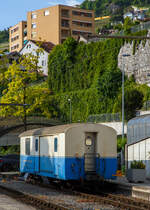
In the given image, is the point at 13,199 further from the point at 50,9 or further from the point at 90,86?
the point at 50,9

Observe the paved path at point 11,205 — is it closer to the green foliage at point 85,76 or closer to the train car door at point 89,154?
the train car door at point 89,154

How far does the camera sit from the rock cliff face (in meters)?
57.7

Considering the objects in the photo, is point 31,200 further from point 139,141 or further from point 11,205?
point 139,141

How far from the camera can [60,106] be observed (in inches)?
2785

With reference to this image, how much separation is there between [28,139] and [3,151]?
3607cm

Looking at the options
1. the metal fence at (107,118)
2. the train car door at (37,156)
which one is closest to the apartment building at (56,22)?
the metal fence at (107,118)

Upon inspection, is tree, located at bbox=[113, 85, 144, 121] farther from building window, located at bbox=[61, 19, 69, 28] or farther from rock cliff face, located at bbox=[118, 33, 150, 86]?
building window, located at bbox=[61, 19, 69, 28]

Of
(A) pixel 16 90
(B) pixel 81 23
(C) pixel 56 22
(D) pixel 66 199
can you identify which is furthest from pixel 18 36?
(D) pixel 66 199

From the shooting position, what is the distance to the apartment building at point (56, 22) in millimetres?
111875

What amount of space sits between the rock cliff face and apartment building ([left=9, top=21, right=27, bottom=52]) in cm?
7217

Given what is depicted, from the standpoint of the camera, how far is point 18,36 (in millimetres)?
133250

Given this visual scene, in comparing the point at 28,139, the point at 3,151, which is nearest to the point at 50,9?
the point at 3,151

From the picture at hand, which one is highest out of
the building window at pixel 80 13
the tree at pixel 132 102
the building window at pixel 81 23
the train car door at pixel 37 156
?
the building window at pixel 80 13

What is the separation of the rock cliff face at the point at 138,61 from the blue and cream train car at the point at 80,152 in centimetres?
3596
